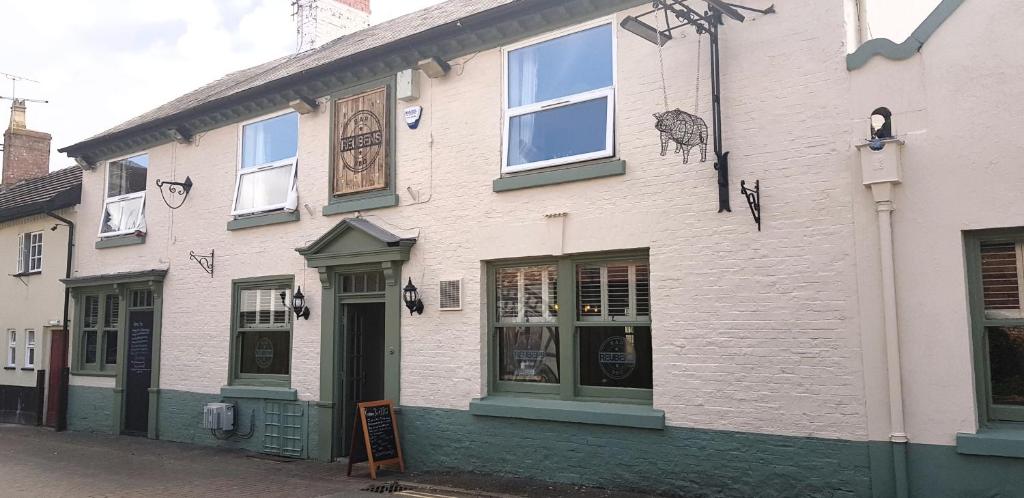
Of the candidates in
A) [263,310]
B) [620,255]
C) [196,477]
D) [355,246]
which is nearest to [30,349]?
[263,310]

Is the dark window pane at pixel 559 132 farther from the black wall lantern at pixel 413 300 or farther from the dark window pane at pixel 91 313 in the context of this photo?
the dark window pane at pixel 91 313

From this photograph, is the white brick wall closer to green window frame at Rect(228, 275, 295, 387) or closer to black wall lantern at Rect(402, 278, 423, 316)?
black wall lantern at Rect(402, 278, 423, 316)

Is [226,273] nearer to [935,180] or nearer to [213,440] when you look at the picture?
[213,440]

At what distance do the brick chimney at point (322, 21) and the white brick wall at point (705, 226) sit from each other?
791 centimetres

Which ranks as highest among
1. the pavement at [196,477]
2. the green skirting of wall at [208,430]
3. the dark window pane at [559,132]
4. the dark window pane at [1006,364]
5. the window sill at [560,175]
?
the dark window pane at [559,132]

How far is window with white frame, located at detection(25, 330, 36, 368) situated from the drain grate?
11.4 m

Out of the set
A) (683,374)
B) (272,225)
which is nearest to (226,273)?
(272,225)

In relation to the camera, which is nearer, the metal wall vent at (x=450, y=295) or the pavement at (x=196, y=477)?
the pavement at (x=196, y=477)

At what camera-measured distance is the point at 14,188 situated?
19906mm

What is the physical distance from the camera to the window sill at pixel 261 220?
Result: 38.8 ft

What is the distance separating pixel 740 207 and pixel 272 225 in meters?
7.37

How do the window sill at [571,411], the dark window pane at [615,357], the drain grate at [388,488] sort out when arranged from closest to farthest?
the window sill at [571,411] < the dark window pane at [615,357] < the drain grate at [388,488]

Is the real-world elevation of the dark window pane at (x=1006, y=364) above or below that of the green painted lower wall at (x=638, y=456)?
above

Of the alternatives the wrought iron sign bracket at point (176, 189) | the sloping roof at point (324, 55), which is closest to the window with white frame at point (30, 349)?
the sloping roof at point (324, 55)
